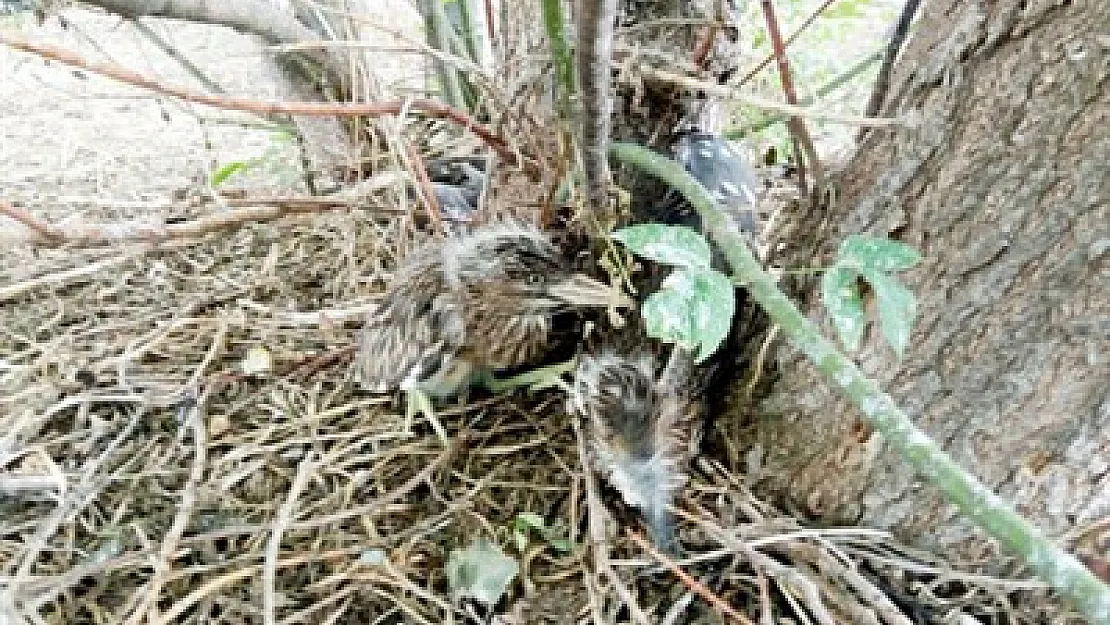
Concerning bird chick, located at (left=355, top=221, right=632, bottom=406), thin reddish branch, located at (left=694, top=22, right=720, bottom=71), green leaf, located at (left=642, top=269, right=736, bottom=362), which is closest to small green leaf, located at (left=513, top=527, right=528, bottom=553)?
bird chick, located at (left=355, top=221, right=632, bottom=406)

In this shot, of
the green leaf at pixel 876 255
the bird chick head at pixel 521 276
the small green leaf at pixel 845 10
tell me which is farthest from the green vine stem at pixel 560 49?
the small green leaf at pixel 845 10

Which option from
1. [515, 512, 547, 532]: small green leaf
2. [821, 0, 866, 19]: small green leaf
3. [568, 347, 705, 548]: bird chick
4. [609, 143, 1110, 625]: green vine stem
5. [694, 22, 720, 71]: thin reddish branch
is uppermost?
[694, 22, 720, 71]: thin reddish branch

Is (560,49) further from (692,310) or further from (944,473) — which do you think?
(944,473)

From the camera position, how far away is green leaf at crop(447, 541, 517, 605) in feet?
2.67

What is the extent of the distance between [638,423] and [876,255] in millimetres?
248

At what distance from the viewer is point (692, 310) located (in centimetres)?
67

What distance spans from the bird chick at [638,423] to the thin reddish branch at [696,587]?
0.02 meters

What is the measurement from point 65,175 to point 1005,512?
1.71 meters

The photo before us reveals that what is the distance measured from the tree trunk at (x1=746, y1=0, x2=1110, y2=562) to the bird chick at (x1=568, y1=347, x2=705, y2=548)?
0.35 ft

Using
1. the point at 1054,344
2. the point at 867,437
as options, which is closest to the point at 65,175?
the point at 867,437

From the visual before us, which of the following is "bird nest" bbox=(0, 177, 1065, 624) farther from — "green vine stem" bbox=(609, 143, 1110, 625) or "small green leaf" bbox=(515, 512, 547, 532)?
"green vine stem" bbox=(609, 143, 1110, 625)

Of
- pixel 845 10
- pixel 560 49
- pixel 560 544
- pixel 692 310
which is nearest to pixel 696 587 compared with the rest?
pixel 560 544

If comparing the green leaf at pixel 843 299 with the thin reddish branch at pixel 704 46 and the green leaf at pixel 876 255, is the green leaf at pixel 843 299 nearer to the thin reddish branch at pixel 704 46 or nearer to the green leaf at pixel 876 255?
the green leaf at pixel 876 255

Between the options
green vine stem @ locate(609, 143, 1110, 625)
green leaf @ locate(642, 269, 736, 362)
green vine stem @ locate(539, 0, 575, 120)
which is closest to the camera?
green vine stem @ locate(609, 143, 1110, 625)
